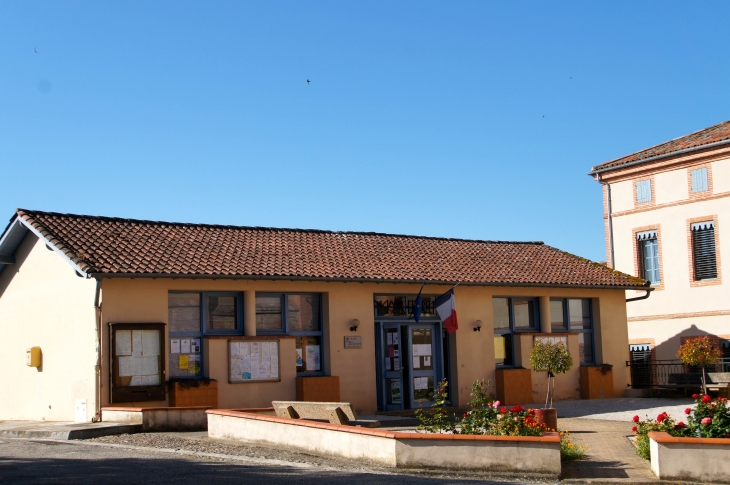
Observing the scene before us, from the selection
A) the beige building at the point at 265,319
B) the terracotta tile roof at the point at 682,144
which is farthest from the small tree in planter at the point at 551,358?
the terracotta tile roof at the point at 682,144

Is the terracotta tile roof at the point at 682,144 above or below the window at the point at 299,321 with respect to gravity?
above

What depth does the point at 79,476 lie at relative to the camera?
962 cm

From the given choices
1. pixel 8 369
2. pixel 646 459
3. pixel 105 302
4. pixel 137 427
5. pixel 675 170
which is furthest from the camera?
pixel 675 170

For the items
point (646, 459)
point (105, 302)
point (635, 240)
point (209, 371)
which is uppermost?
point (635, 240)

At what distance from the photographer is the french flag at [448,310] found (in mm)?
20125

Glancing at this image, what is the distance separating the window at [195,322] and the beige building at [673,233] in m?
17.1

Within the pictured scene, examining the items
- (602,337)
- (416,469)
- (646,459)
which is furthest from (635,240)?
(416,469)

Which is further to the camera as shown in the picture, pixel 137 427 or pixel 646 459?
pixel 137 427

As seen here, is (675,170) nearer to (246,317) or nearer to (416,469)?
(246,317)

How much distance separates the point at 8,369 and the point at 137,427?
6.71 meters

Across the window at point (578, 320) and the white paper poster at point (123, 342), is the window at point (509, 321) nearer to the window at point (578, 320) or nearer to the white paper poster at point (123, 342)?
the window at point (578, 320)

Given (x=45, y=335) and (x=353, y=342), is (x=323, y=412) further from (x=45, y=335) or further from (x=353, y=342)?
(x=45, y=335)

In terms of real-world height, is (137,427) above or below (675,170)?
below

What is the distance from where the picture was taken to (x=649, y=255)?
3131 cm
